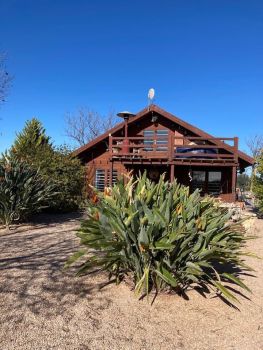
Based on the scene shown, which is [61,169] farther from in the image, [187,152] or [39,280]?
[39,280]

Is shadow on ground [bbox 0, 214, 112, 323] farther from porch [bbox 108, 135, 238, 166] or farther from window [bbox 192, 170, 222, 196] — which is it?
window [bbox 192, 170, 222, 196]

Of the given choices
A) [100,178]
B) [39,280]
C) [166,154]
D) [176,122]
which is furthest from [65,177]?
[39,280]

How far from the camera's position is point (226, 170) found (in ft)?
64.2

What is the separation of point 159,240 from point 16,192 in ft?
22.7

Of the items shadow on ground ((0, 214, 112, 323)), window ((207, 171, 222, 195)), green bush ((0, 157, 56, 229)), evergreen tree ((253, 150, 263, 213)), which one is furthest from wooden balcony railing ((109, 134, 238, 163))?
shadow on ground ((0, 214, 112, 323))

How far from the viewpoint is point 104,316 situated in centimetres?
423

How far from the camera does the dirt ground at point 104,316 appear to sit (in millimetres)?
3656

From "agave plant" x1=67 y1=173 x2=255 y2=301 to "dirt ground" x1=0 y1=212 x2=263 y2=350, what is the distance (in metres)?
0.27

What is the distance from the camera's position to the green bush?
33.9ft

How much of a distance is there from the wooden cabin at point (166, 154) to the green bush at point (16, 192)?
5.85 meters

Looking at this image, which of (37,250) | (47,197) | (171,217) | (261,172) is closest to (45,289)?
(171,217)

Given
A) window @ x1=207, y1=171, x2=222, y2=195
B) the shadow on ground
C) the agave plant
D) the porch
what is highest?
the porch

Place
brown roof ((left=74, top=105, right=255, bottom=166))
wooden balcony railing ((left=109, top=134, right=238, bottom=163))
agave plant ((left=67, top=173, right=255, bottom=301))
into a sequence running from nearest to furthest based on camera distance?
agave plant ((left=67, top=173, right=255, bottom=301)) → wooden balcony railing ((left=109, top=134, right=238, bottom=163)) → brown roof ((left=74, top=105, right=255, bottom=166))

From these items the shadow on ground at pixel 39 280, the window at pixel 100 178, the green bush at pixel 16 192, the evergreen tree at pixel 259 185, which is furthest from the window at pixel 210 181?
the shadow on ground at pixel 39 280
